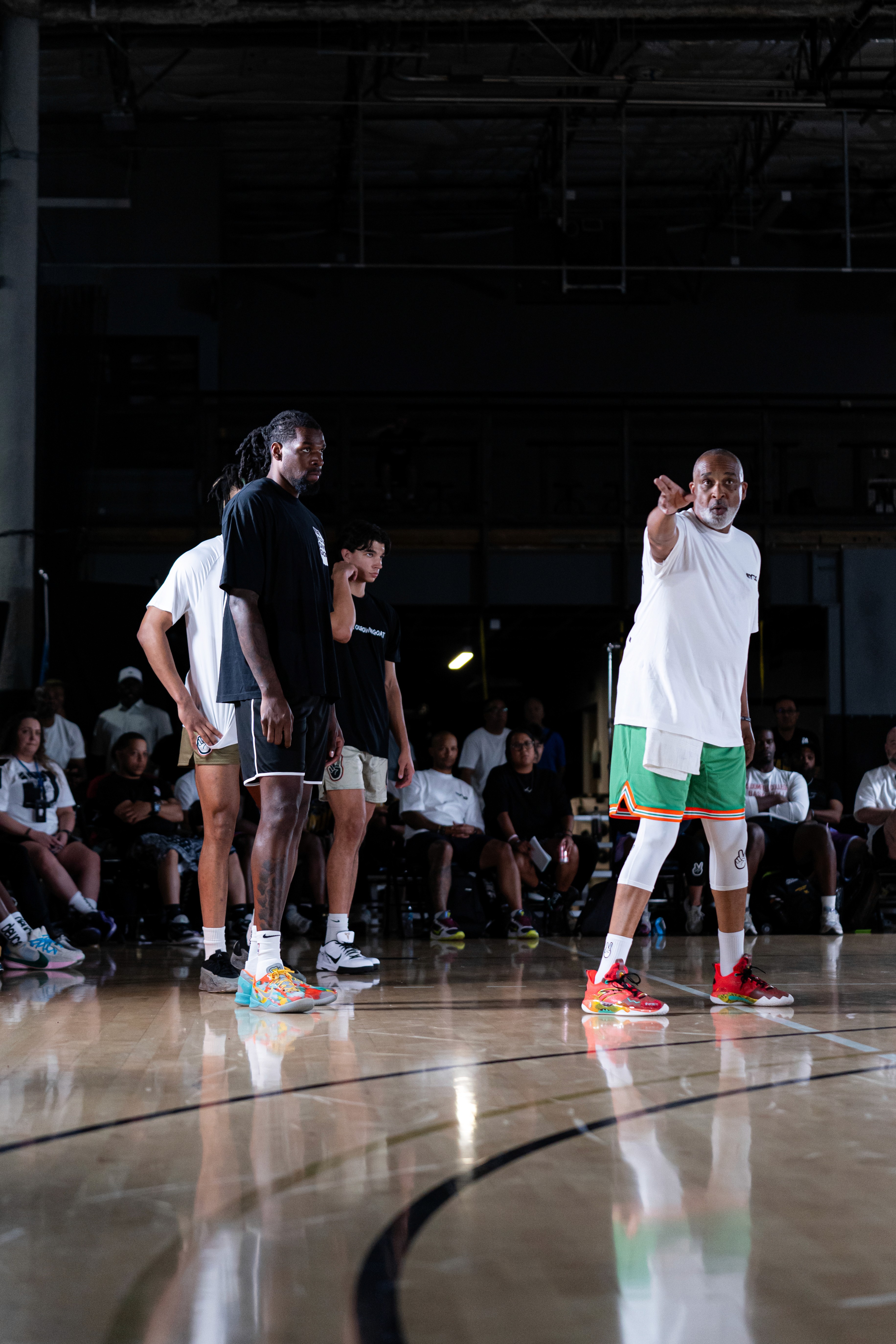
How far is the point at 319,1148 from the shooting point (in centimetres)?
169

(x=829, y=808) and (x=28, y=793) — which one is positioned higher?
(x=28, y=793)

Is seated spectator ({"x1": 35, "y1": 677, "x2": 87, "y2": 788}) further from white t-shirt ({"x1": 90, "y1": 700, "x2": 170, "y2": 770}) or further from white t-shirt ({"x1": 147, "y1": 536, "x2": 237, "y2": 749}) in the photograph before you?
white t-shirt ({"x1": 147, "y1": 536, "x2": 237, "y2": 749})

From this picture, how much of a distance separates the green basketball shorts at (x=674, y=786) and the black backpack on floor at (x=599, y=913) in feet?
9.30

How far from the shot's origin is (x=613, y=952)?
318 cm

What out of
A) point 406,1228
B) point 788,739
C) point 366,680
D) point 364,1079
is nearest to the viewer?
point 406,1228

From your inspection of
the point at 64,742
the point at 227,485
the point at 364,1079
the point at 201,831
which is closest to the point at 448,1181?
the point at 364,1079

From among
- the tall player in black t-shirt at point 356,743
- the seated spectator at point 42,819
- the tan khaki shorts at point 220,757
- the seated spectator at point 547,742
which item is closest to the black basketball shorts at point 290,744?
the tan khaki shorts at point 220,757

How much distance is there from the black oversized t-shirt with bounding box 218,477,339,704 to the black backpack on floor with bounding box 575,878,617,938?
3233 millimetres

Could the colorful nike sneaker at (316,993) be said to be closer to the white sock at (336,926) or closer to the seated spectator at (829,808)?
the white sock at (336,926)

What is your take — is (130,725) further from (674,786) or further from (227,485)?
(674,786)

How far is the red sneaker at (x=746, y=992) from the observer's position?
3297 mm

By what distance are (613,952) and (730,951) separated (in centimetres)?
39

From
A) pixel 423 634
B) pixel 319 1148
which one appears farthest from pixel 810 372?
pixel 319 1148

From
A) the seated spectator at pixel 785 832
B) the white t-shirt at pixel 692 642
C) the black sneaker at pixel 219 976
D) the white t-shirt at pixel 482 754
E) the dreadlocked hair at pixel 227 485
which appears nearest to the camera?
the white t-shirt at pixel 692 642
